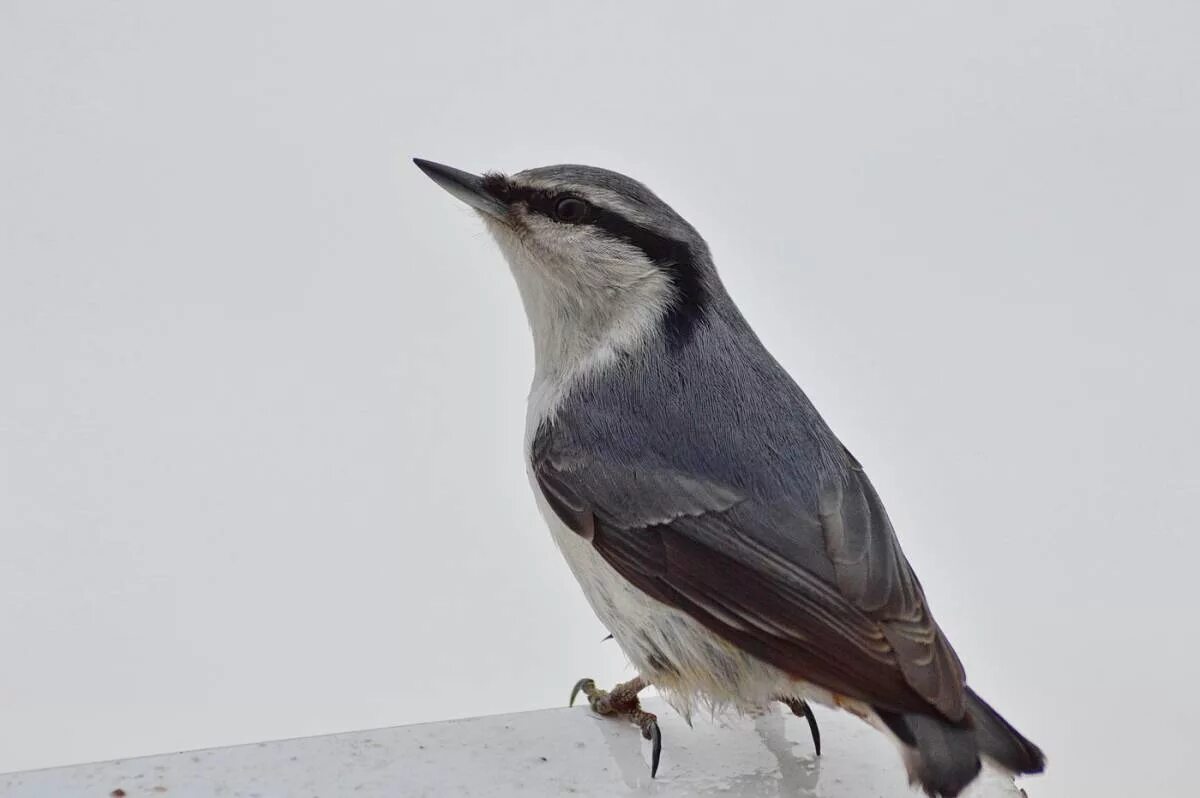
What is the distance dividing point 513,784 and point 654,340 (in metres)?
0.68

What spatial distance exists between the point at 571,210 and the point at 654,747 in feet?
2.68

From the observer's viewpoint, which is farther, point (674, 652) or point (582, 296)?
point (582, 296)

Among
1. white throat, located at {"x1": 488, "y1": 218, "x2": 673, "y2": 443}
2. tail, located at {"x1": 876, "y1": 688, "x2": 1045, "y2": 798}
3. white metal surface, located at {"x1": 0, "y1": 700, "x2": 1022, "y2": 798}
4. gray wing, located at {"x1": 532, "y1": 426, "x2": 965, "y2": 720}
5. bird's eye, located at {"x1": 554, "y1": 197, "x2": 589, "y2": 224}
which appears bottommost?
white metal surface, located at {"x1": 0, "y1": 700, "x2": 1022, "y2": 798}

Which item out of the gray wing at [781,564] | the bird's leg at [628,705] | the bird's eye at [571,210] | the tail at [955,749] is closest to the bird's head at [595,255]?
the bird's eye at [571,210]

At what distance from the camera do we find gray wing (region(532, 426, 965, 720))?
5.72ft

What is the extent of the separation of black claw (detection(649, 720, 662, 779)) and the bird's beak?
2.68ft

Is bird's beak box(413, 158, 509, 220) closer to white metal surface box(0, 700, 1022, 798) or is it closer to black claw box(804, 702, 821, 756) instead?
white metal surface box(0, 700, 1022, 798)

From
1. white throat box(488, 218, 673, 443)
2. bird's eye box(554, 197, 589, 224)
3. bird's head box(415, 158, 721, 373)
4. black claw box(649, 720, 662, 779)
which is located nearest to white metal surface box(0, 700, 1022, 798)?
black claw box(649, 720, 662, 779)

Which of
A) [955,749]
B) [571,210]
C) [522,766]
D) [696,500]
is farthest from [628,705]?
[571,210]

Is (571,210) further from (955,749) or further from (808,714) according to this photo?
(955,749)

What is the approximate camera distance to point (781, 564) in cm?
183

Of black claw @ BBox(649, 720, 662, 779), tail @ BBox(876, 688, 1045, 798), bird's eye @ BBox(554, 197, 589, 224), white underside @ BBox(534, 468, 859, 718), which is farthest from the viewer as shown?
bird's eye @ BBox(554, 197, 589, 224)

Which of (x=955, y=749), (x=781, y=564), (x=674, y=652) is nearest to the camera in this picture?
(x=955, y=749)

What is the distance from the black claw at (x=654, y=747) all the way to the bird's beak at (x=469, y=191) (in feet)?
2.68
